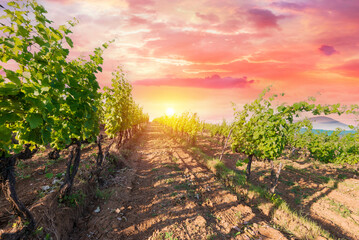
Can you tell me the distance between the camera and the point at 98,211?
571cm

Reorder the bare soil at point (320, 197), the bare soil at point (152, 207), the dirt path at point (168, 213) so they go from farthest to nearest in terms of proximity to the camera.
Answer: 1. the bare soil at point (320, 197)
2. the dirt path at point (168, 213)
3. the bare soil at point (152, 207)

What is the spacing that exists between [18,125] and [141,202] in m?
5.36

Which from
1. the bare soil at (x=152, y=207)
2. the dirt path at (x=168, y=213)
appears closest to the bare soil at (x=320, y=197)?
the bare soil at (x=152, y=207)

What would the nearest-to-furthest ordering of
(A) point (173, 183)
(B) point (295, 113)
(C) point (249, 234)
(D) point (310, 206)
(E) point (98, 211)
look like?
(C) point (249, 234)
(E) point (98, 211)
(B) point (295, 113)
(A) point (173, 183)
(D) point (310, 206)

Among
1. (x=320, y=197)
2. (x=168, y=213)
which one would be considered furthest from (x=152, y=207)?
(x=320, y=197)

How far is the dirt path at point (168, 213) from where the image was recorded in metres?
4.88

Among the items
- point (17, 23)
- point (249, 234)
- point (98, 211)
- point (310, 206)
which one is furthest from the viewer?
point (310, 206)

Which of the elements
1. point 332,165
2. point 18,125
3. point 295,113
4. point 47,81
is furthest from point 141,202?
point 332,165

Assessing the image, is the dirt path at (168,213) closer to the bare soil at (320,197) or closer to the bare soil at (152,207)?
the bare soil at (152,207)

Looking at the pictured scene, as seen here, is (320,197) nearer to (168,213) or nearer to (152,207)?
(168,213)

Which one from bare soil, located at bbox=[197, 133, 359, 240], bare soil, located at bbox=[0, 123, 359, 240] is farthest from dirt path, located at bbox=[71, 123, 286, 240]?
bare soil, located at bbox=[197, 133, 359, 240]

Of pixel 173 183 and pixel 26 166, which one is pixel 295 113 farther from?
pixel 26 166

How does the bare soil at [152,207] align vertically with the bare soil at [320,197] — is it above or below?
above

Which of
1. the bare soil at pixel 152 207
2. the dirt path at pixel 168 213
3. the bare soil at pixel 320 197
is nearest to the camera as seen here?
the bare soil at pixel 152 207
